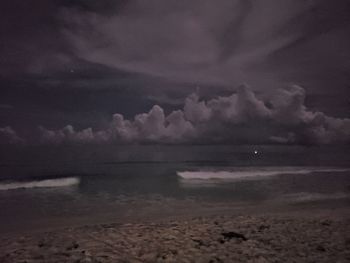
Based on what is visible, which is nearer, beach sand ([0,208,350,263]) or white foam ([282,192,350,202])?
beach sand ([0,208,350,263])

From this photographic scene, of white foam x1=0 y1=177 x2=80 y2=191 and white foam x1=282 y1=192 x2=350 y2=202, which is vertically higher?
white foam x1=0 y1=177 x2=80 y2=191

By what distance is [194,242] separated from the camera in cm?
469

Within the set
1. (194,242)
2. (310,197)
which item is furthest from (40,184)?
(194,242)

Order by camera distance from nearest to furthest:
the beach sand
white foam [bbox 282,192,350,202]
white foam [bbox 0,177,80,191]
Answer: the beach sand < white foam [bbox 282,192,350,202] < white foam [bbox 0,177,80,191]

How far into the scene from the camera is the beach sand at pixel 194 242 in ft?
13.4

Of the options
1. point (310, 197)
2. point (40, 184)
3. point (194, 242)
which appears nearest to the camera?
point (194, 242)

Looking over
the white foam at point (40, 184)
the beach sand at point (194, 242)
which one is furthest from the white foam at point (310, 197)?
the white foam at point (40, 184)

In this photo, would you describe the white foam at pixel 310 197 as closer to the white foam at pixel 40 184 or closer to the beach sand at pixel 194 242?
the beach sand at pixel 194 242

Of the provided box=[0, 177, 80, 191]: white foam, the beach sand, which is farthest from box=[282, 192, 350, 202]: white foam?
box=[0, 177, 80, 191]: white foam

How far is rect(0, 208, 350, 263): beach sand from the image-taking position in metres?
4.07

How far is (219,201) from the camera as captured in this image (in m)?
9.25

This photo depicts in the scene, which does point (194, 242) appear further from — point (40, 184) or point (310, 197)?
point (40, 184)

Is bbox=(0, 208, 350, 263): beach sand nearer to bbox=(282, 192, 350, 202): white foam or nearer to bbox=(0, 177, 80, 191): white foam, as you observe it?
bbox=(282, 192, 350, 202): white foam

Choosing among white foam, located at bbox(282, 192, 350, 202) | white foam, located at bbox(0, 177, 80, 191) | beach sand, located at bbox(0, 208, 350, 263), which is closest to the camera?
beach sand, located at bbox(0, 208, 350, 263)
